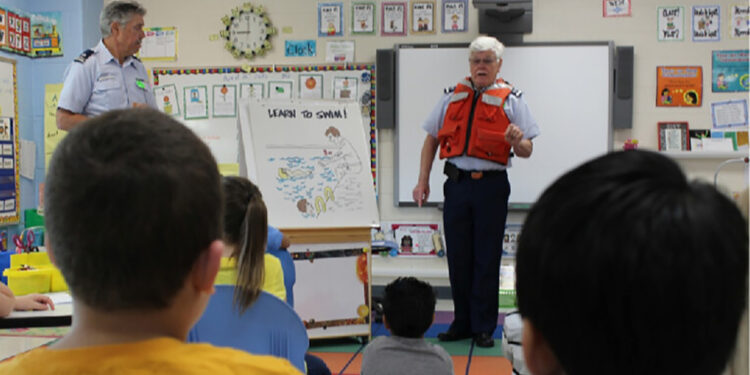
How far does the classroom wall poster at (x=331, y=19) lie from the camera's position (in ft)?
17.6

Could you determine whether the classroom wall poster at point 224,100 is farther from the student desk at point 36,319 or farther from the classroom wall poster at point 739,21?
the student desk at point 36,319

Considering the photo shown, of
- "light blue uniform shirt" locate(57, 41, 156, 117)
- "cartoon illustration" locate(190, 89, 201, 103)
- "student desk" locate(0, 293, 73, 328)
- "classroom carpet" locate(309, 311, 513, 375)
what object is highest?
"cartoon illustration" locate(190, 89, 201, 103)

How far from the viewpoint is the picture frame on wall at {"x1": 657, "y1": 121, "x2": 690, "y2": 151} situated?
5086 mm

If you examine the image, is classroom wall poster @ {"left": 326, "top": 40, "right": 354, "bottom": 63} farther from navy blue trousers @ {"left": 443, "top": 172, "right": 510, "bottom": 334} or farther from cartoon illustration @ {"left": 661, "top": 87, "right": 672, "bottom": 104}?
cartoon illustration @ {"left": 661, "top": 87, "right": 672, "bottom": 104}

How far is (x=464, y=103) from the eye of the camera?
12.2 feet

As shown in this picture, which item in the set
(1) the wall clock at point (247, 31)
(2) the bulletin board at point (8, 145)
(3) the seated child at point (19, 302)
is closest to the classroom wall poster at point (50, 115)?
(2) the bulletin board at point (8, 145)

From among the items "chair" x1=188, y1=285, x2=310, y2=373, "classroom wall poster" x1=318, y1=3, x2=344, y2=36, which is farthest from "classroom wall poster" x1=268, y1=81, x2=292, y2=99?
"chair" x1=188, y1=285, x2=310, y2=373

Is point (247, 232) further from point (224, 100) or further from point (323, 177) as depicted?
point (224, 100)

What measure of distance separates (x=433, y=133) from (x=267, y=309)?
2.69 m

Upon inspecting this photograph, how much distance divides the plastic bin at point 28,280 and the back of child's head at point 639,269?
5.14 ft

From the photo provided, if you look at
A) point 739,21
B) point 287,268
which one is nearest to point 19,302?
point 287,268

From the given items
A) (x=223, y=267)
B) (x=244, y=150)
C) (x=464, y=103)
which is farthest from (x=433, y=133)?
(x=223, y=267)

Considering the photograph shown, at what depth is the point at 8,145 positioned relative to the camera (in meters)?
5.08

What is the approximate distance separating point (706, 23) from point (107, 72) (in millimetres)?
4351
